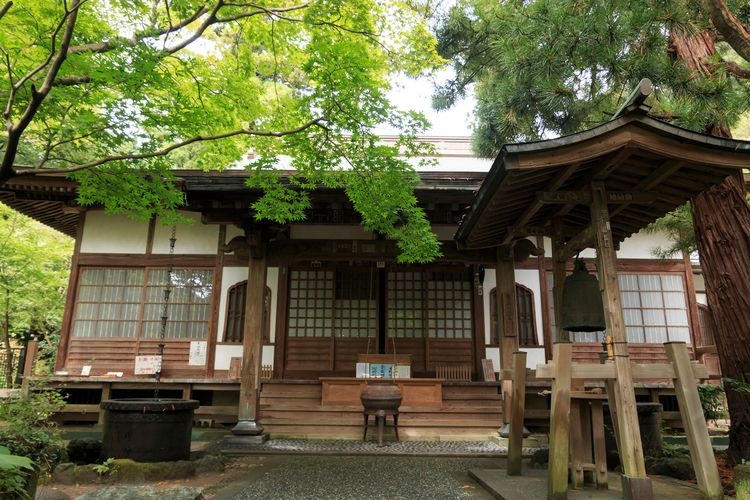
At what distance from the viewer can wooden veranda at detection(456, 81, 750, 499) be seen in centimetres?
365

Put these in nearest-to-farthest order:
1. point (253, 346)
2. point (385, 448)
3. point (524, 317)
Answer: point (385, 448), point (253, 346), point (524, 317)

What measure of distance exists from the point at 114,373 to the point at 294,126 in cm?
680

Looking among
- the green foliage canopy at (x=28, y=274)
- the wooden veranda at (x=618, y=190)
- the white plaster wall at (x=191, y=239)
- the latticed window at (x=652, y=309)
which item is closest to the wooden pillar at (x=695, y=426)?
the wooden veranda at (x=618, y=190)

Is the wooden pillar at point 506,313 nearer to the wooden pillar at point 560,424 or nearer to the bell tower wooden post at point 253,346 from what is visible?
the wooden pillar at point 560,424

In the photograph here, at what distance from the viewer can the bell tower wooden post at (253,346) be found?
7.44 metres

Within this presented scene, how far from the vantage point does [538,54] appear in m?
5.10

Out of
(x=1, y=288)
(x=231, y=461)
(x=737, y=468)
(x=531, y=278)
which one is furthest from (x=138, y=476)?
(x=1, y=288)

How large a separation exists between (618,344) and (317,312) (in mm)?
6983

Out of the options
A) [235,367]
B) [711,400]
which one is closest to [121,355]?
[235,367]

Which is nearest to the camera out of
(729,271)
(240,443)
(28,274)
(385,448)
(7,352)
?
(729,271)

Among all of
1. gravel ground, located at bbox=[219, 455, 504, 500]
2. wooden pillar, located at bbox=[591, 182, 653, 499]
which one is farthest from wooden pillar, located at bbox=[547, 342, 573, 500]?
gravel ground, located at bbox=[219, 455, 504, 500]

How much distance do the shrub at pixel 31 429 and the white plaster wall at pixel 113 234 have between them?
484 cm

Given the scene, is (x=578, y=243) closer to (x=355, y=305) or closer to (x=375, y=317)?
(x=375, y=317)

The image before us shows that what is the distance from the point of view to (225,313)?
9.55 metres
